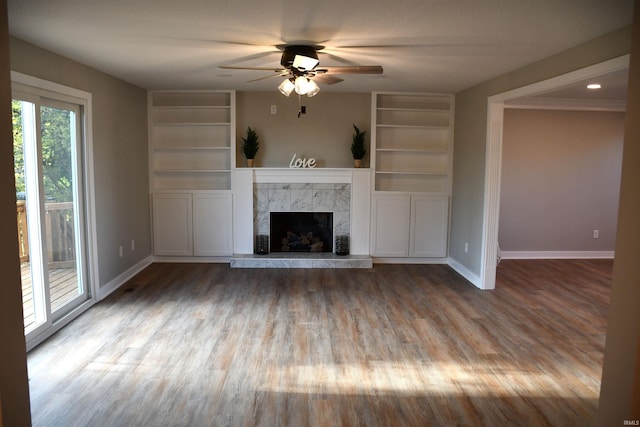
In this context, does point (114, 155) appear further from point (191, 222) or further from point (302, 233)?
point (302, 233)

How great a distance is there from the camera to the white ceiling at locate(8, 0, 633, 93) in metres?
2.54

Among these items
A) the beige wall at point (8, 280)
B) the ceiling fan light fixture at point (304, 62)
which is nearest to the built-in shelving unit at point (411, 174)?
the ceiling fan light fixture at point (304, 62)

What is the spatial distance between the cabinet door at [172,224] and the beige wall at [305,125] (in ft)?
3.40

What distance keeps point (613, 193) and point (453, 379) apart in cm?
539

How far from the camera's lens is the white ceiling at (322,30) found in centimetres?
254

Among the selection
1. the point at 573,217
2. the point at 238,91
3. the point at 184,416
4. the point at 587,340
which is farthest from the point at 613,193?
the point at 184,416

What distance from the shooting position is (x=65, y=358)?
130 inches

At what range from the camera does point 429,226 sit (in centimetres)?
641

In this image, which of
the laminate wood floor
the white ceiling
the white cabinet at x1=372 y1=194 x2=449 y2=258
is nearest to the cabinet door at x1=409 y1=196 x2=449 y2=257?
the white cabinet at x1=372 y1=194 x2=449 y2=258

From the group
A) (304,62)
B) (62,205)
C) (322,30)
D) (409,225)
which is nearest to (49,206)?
(62,205)

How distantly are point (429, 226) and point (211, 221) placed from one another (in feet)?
10.2

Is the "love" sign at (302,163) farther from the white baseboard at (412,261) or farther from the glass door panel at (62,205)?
the glass door panel at (62,205)

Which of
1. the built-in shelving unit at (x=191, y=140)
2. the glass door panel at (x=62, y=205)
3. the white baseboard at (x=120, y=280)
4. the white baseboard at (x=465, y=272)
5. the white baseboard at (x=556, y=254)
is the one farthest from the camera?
the white baseboard at (x=556, y=254)

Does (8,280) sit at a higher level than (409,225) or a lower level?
higher
